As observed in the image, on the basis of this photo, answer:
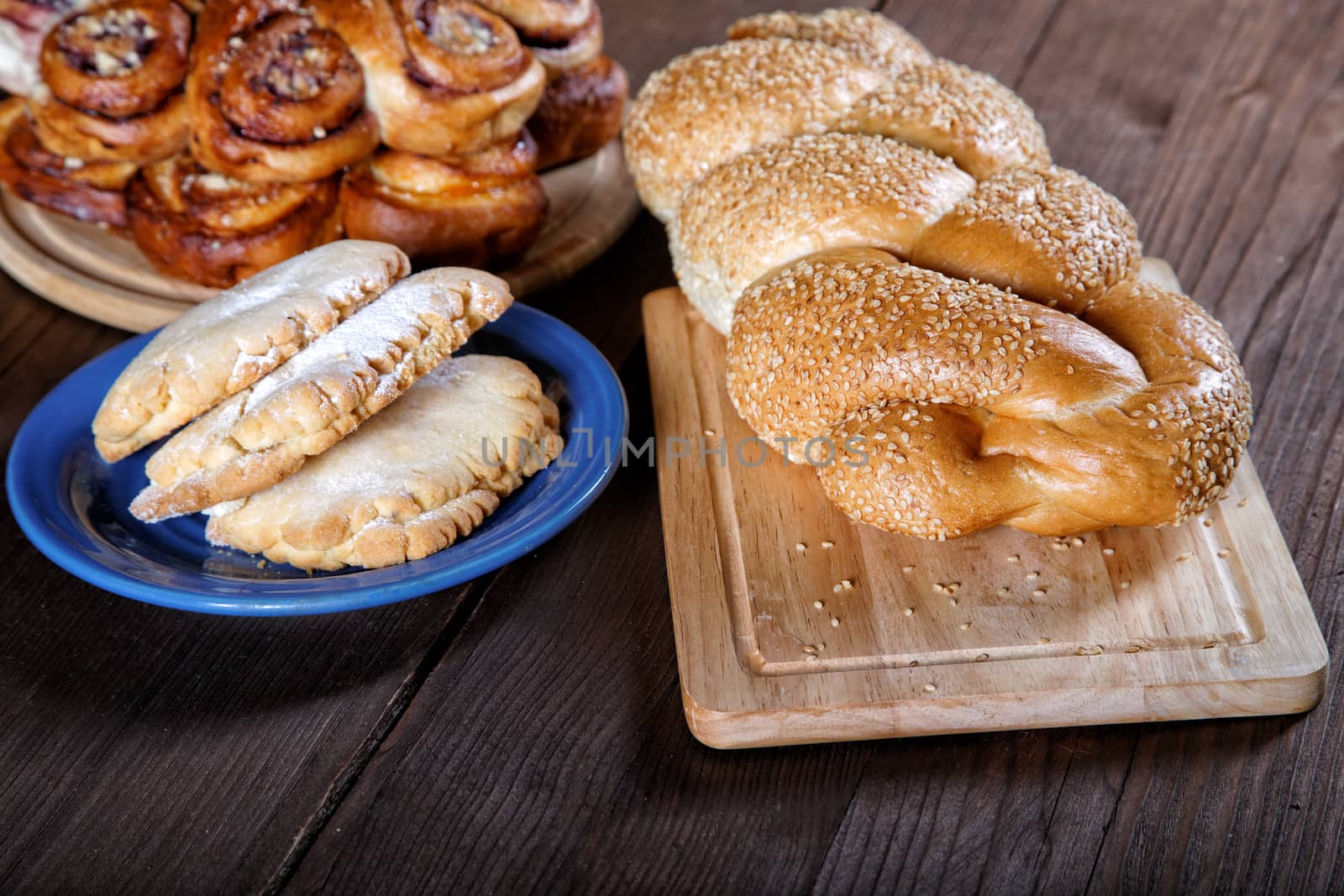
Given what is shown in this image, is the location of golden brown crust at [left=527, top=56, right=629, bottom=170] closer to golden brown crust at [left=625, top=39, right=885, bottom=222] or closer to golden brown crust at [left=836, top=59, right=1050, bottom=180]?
golden brown crust at [left=625, top=39, right=885, bottom=222]

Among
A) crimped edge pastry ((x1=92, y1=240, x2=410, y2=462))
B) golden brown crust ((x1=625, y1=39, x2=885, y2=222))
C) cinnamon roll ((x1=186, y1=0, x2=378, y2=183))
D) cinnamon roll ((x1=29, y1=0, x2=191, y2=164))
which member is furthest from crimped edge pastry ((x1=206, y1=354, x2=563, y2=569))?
cinnamon roll ((x1=29, y1=0, x2=191, y2=164))

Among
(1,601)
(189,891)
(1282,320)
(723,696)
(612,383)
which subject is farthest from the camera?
(1282,320)

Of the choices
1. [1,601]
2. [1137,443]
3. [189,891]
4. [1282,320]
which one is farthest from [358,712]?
[1282,320]

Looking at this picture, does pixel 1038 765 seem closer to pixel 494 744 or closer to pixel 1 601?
pixel 494 744

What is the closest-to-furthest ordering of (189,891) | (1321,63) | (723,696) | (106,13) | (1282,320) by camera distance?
(189,891), (723,696), (106,13), (1282,320), (1321,63)

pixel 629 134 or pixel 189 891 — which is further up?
pixel 629 134

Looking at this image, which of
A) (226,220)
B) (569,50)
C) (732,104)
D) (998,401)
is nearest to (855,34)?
(732,104)

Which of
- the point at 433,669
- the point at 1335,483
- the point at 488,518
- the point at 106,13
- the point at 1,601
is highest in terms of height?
the point at 106,13

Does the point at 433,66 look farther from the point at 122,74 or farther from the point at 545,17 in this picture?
the point at 122,74
